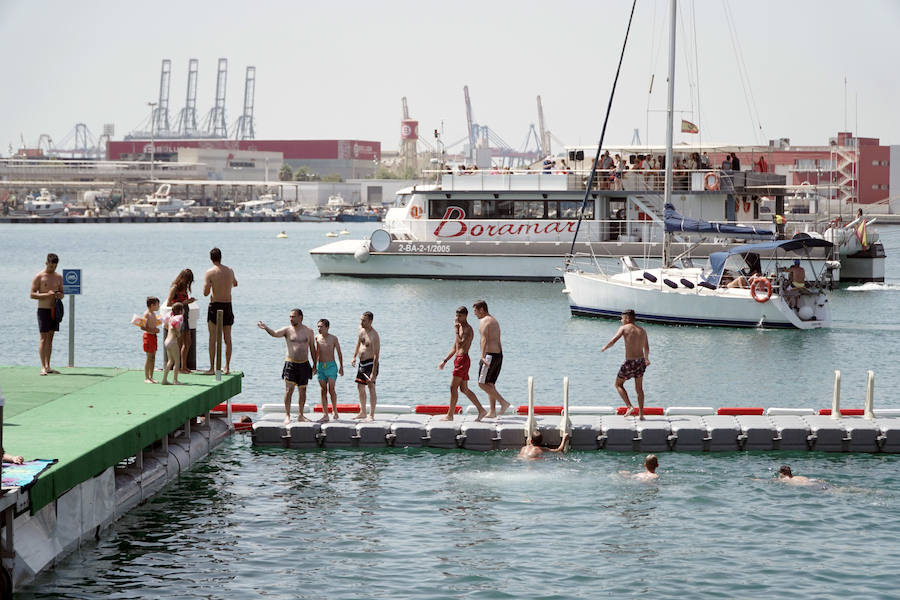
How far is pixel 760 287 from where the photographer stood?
3325 centimetres

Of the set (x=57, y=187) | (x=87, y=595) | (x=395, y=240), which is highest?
(x=57, y=187)

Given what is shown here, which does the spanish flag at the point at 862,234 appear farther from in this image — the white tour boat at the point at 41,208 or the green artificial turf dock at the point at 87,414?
the white tour boat at the point at 41,208

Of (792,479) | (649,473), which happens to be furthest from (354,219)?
(792,479)

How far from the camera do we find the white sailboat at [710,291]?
33188 millimetres

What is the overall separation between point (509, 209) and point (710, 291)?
16.5 meters

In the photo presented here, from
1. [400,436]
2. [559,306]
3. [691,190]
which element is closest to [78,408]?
[400,436]

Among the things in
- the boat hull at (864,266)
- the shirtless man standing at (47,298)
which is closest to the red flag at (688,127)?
the boat hull at (864,266)

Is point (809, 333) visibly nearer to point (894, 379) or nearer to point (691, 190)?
point (894, 379)

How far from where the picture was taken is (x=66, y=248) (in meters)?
92.5

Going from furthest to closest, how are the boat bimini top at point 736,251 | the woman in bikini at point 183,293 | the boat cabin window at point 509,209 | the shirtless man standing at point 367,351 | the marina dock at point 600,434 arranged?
the boat cabin window at point 509,209, the boat bimini top at point 736,251, the marina dock at point 600,434, the shirtless man standing at point 367,351, the woman in bikini at point 183,293

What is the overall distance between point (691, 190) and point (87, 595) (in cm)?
3824

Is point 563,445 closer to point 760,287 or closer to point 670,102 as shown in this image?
point 760,287

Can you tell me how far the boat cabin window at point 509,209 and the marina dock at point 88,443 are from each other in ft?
101

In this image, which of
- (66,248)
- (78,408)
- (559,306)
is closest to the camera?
(78,408)
